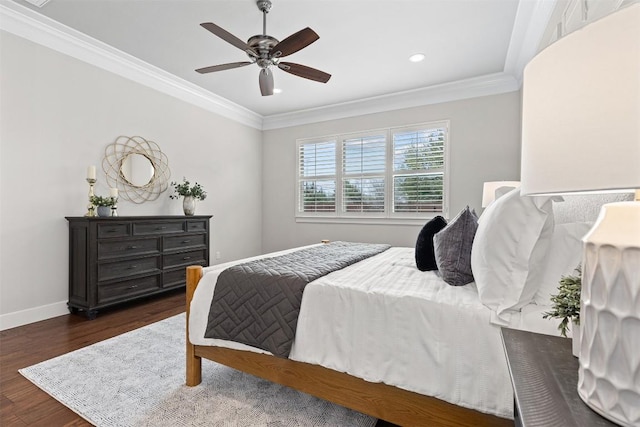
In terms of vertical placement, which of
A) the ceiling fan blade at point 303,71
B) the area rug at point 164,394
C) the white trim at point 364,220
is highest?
the ceiling fan blade at point 303,71

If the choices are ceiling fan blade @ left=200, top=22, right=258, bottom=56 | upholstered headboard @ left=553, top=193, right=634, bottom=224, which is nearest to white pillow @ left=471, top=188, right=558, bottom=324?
upholstered headboard @ left=553, top=193, right=634, bottom=224

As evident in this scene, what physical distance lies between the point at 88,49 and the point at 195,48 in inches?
43.3

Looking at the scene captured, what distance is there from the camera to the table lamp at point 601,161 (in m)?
0.49

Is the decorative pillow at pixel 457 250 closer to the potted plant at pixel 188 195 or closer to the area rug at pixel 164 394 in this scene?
the area rug at pixel 164 394

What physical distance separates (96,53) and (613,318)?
14.7ft

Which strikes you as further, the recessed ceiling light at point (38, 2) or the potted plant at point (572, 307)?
the recessed ceiling light at point (38, 2)

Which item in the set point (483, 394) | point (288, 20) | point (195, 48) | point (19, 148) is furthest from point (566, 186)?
point (19, 148)

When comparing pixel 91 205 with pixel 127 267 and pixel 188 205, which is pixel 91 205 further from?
pixel 188 205

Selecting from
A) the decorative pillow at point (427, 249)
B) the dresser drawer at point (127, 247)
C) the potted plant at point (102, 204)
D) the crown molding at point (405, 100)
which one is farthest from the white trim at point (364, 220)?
the potted plant at point (102, 204)

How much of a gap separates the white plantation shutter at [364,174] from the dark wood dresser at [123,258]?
2532 mm

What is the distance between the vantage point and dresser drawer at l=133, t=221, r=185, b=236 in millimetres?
3418

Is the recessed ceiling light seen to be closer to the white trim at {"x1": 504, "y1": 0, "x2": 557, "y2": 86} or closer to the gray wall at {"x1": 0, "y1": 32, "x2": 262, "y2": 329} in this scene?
the gray wall at {"x1": 0, "y1": 32, "x2": 262, "y2": 329}

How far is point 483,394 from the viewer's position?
3.89ft

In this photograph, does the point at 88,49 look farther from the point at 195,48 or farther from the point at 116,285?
the point at 116,285
